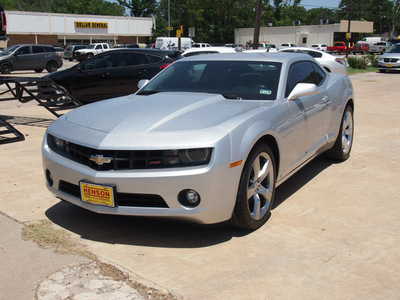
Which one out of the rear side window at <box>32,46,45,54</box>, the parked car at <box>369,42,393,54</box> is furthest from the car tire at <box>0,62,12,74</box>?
the parked car at <box>369,42,393,54</box>

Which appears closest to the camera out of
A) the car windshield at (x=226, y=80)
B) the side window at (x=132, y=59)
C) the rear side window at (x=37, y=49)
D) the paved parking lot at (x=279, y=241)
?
the paved parking lot at (x=279, y=241)

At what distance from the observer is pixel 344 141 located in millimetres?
6367

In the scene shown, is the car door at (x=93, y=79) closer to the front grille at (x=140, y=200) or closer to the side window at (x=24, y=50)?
the front grille at (x=140, y=200)

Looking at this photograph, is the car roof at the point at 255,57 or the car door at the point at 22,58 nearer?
the car roof at the point at 255,57

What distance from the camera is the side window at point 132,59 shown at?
443 inches

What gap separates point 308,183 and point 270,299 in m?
2.73

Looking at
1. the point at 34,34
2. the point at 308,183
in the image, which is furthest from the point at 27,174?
the point at 34,34

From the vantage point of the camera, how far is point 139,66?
11.2 meters

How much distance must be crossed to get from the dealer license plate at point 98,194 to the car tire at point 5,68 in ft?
84.8

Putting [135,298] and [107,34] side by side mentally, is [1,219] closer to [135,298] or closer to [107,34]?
[135,298]

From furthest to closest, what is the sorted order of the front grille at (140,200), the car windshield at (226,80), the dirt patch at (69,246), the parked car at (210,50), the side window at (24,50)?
the side window at (24,50) < the parked car at (210,50) < the car windshield at (226,80) < the front grille at (140,200) < the dirt patch at (69,246)

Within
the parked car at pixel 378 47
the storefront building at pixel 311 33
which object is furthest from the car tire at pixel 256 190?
the storefront building at pixel 311 33

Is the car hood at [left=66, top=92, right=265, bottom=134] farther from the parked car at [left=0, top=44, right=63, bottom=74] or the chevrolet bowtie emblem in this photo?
the parked car at [left=0, top=44, right=63, bottom=74]

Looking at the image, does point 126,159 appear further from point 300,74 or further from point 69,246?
point 300,74
